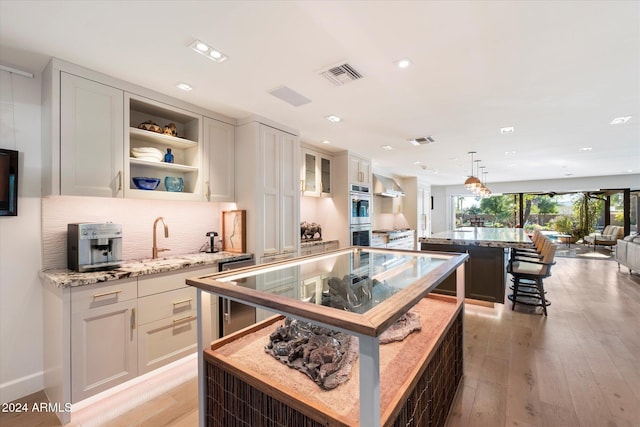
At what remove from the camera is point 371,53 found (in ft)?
6.51

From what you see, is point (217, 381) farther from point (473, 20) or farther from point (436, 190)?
point (436, 190)

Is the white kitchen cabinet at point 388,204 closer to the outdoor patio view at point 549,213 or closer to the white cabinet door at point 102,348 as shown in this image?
the outdoor patio view at point 549,213

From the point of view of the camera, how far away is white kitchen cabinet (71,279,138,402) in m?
1.91

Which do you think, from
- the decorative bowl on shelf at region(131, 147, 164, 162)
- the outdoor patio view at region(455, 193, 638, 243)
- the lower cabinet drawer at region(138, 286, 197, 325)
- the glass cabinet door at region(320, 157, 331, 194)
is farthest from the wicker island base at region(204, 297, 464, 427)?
the outdoor patio view at region(455, 193, 638, 243)

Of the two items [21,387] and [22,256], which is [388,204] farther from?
[21,387]

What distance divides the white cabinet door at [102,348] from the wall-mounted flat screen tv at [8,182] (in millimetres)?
991

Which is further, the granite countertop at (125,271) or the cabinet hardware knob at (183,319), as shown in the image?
the cabinet hardware knob at (183,319)

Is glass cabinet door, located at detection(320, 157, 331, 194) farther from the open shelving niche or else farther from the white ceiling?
the open shelving niche

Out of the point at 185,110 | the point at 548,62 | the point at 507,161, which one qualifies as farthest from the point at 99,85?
the point at 507,161

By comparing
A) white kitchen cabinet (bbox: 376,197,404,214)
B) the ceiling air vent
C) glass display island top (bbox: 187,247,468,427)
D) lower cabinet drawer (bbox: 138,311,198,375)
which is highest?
the ceiling air vent

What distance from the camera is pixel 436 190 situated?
11.0 metres

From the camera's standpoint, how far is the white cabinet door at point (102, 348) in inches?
75.4

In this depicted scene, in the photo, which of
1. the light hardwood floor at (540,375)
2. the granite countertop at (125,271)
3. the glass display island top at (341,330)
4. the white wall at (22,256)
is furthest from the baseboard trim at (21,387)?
the glass display island top at (341,330)

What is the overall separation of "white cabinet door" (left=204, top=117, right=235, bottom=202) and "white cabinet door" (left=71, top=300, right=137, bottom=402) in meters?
1.35
